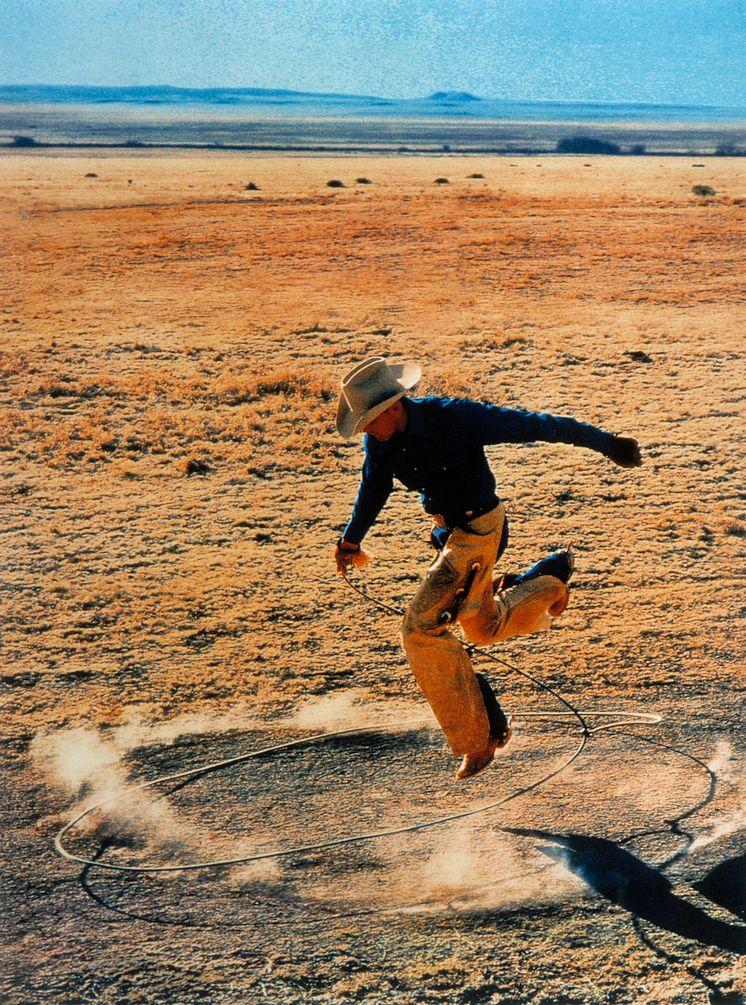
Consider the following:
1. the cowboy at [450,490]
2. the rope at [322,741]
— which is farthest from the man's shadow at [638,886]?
the cowboy at [450,490]

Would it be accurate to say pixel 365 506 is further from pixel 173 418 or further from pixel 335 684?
pixel 173 418

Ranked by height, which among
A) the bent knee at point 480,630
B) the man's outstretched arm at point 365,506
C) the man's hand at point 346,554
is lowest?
the bent knee at point 480,630

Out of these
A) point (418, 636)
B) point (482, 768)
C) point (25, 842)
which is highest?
point (418, 636)

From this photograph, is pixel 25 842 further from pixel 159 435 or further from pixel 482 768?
pixel 159 435

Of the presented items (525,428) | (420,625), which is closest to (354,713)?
(420,625)

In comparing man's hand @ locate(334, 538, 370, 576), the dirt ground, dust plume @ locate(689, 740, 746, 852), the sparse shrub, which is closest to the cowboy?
man's hand @ locate(334, 538, 370, 576)

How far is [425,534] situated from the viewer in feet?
27.9

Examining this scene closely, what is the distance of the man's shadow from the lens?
13.5 ft

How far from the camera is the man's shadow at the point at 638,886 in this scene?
4113 mm

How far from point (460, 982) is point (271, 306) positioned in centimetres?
1542

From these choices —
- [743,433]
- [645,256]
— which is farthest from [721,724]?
[645,256]

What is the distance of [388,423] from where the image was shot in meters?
4.78

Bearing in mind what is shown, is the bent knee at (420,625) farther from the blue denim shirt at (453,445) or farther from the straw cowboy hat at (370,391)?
the straw cowboy hat at (370,391)

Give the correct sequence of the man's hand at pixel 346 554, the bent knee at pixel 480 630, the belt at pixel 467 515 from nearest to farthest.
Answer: the belt at pixel 467 515 < the bent knee at pixel 480 630 < the man's hand at pixel 346 554
